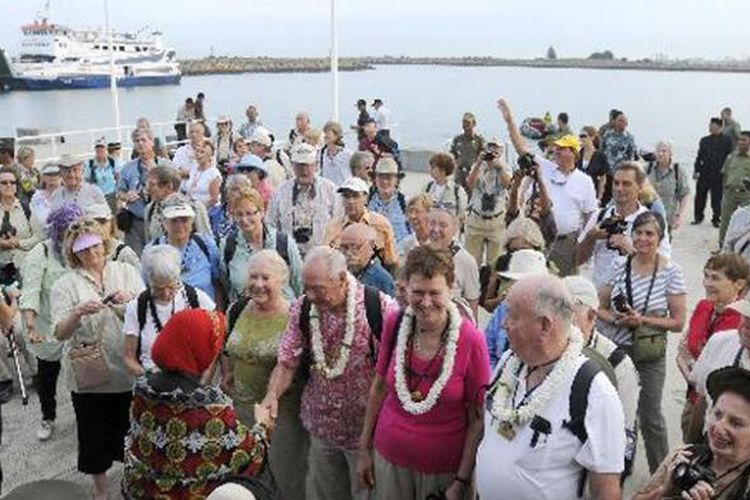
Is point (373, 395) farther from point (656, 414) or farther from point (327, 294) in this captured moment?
point (656, 414)

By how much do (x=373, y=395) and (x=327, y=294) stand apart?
488 mm

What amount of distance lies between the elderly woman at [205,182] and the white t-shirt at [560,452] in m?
4.75

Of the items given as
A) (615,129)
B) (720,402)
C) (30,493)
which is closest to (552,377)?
(720,402)

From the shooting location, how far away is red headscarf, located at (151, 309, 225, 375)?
2.66 m

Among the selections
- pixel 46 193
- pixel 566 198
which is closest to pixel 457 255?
pixel 566 198

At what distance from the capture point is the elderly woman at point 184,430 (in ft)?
8.38

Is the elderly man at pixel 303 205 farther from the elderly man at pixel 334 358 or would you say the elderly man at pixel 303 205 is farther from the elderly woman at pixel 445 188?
the elderly man at pixel 334 358

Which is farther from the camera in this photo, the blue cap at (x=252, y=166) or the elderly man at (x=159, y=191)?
the blue cap at (x=252, y=166)

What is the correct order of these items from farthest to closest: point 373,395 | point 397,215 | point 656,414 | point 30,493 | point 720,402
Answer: point 397,215 → point 656,414 → point 373,395 → point 720,402 → point 30,493

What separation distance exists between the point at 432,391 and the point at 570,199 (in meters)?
3.14

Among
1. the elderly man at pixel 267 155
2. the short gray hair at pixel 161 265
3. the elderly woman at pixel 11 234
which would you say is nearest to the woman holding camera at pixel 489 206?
the elderly man at pixel 267 155

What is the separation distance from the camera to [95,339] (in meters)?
4.08

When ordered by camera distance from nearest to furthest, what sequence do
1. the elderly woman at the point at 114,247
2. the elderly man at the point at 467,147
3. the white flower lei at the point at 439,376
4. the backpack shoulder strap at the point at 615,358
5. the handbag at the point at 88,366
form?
the white flower lei at the point at 439,376, the backpack shoulder strap at the point at 615,358, the handbag at the point at 88,366, the elderly woman at the point at 114,247, the elderly man at the point at 467,147

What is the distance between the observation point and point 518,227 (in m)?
4.26
